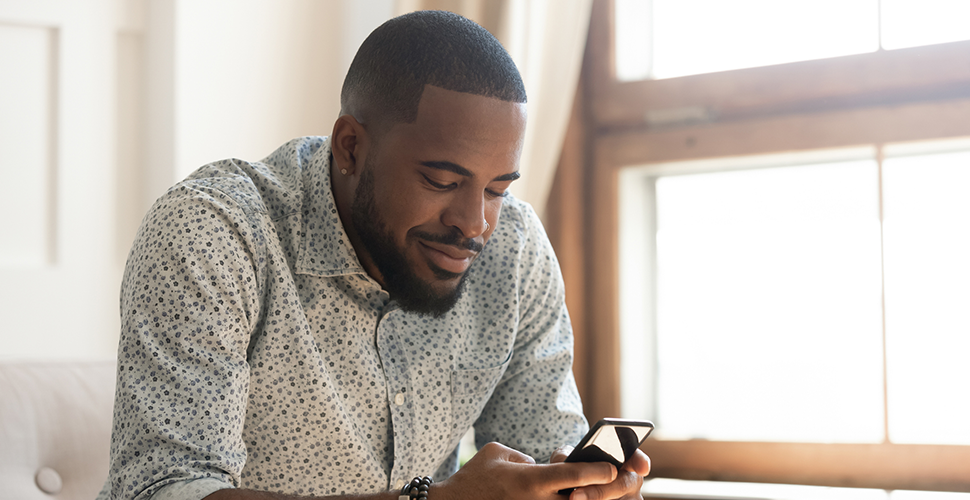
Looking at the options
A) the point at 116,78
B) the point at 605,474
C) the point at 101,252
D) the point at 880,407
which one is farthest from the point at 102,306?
the point at 880,407

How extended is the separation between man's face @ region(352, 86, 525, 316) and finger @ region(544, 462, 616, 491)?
0.35 metres

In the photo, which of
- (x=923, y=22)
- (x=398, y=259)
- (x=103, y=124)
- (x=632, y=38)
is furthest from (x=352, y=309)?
(x=923, y=22)

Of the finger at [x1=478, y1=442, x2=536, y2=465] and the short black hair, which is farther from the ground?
→ the short black hair

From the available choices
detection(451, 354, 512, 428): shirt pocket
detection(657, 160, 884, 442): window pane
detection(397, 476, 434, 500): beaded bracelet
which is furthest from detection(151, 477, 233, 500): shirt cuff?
detection(657, 160, 884, 442): window pane

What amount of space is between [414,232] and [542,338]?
374mm

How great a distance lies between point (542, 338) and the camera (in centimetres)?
145

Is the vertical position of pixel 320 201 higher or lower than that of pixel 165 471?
higher

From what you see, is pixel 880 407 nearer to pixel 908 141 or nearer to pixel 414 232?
pixel 908 141

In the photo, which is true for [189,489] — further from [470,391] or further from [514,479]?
[470,391]

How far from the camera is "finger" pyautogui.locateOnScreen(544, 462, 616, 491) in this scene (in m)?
0.94

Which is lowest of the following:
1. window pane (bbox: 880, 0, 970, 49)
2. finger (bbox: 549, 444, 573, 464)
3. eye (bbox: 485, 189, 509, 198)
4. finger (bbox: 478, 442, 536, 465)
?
finger (bbox: 549, 444, 573, 464)

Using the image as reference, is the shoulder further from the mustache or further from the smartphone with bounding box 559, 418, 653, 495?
the smartphone with bounding box 559, 418, 653, 495

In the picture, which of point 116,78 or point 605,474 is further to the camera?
point 116,78

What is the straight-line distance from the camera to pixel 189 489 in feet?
Result: 3.05
